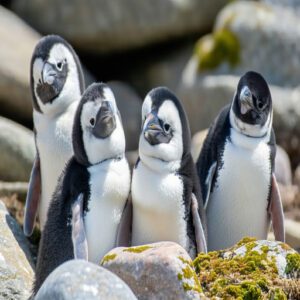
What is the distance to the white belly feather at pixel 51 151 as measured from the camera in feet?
29.6

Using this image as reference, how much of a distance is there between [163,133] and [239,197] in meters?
1.18

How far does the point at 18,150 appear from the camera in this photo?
1077cm

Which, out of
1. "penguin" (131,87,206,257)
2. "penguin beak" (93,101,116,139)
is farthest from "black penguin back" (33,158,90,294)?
"penguin" (131,87,206,257)

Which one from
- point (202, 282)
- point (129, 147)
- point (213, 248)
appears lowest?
point (129, 147)

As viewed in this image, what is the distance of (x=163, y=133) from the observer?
25.8 feet

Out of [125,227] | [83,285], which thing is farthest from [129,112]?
[83,285]

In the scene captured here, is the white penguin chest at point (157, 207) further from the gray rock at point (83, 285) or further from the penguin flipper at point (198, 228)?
the gray rock at point (83, 285)

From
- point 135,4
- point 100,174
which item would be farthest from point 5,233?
point 135,4

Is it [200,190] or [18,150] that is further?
[18,150]

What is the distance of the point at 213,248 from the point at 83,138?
1559mm

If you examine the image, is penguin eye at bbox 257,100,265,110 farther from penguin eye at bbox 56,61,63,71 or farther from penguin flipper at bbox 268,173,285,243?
penguin eye at bbox 56,61,63,71

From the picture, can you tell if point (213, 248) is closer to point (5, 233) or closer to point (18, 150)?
point (5, 233)

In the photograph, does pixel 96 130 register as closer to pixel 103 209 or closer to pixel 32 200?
pixel 103 209

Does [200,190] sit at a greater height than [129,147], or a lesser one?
greater
